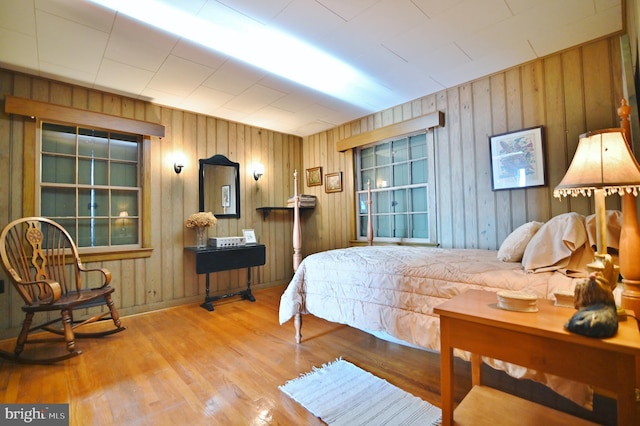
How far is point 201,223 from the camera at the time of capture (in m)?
3.57

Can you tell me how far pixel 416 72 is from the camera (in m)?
2.84

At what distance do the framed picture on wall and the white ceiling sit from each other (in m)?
0.71

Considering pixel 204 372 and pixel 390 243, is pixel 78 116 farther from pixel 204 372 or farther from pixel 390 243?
pixel 390 243

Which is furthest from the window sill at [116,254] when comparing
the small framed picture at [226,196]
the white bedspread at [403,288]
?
the white bedspread at [403,288]

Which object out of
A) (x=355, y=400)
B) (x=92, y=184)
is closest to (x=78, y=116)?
(x=92, y=184)

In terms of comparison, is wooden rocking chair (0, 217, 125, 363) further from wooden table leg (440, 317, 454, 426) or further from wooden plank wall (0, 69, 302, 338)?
wooden table leg (440, 317, 454, 426)

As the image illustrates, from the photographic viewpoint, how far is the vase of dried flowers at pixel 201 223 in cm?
357

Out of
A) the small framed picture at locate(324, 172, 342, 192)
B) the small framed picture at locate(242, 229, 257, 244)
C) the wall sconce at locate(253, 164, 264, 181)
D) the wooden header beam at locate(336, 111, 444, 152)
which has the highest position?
the wooden header beam at locate(336, 111, 444, 152)

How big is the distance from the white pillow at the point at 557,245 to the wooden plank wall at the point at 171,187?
11.8 ft

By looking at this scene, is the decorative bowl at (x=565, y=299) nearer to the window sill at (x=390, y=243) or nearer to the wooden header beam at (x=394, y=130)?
the window sill at (x=390, y=243)

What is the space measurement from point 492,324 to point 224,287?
3719 mm

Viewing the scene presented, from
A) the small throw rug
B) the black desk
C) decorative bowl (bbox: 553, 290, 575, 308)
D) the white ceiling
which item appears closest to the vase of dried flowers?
the black desk

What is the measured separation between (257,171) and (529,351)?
4023 mm

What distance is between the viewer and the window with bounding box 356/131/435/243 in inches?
136
